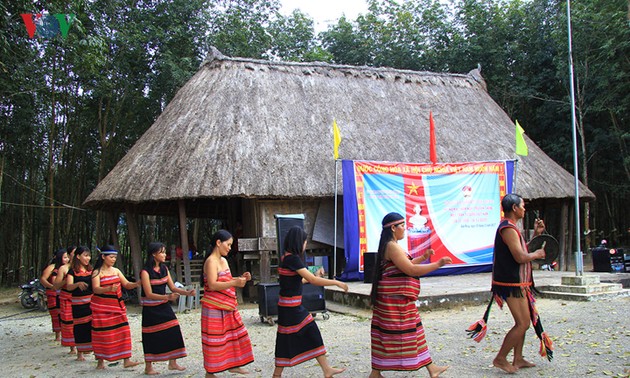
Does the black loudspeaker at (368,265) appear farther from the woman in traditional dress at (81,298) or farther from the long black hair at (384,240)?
the long black hair at (384,240)

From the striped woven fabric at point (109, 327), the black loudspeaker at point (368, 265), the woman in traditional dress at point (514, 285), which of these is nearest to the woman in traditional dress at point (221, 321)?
the striped woven fabric at point (109, 327)

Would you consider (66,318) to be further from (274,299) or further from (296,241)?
(296,241)

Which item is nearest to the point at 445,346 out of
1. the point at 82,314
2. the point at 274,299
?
the point at 274,299

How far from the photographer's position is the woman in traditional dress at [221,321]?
4.75 metres

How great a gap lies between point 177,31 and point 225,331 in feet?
46.5

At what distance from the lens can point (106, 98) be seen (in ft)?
58.2

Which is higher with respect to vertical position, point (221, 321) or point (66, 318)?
point (221, 321)

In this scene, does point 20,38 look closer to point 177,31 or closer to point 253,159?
point 253,159

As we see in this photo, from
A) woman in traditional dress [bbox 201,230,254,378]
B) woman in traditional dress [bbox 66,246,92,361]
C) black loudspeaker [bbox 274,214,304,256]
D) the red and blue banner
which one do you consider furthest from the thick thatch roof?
woman in traditional dress [bbox 201,230,254,378]

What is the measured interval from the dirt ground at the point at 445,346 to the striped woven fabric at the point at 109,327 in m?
0.19

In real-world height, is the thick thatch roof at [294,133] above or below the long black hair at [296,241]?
above

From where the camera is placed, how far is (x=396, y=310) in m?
4.38

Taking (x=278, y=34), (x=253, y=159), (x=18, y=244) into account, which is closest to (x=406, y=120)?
(x=253, y=159)

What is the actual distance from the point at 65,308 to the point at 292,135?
661cm
